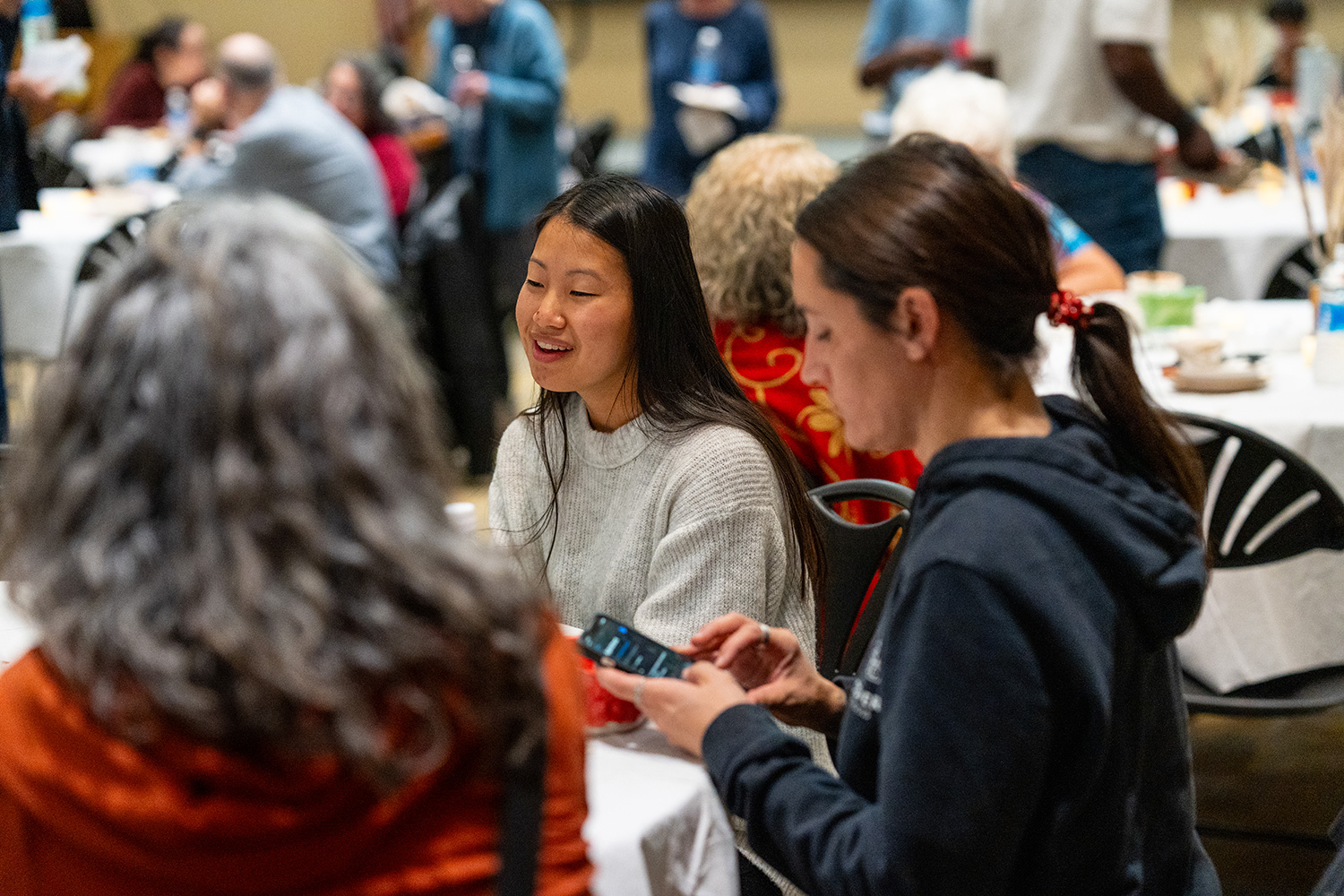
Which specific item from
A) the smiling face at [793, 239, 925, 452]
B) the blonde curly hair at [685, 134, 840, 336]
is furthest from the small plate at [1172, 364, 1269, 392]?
the smiling face at [793, 239, 925, 452]

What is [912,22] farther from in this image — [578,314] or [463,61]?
[578,314]

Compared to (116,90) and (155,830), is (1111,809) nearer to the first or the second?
(155,830)

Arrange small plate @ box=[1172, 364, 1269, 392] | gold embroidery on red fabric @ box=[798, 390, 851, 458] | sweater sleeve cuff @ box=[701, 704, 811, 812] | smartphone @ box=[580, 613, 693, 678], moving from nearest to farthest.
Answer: sweater sleeve cuff @ box=[701, 704, 811, 812], smartphone @ box=[580, 613, 693, 678], gold embroidery on red fabric @ box=[798, 390, 851, 458], small plate @ box=[1172, 364, 1269, 392]

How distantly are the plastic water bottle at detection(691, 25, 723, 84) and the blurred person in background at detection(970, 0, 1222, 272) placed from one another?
1599 millimetres

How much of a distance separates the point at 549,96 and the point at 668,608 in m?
3.97

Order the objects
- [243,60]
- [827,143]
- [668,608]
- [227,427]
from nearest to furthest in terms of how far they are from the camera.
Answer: [227,427]
[668,608]
[243,60]
[827,143]

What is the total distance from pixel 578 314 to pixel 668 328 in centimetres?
11

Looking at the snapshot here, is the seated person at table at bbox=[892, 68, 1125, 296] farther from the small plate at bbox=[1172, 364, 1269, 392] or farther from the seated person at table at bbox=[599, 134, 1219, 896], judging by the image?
the seated person at table at bbox=[599, 134, 1219, 896]

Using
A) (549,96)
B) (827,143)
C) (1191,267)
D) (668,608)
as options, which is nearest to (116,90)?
(549,96)

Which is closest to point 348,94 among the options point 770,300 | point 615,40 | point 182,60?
point 182,60

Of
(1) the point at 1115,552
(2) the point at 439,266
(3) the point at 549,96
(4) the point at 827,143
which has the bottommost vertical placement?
(4) the point at 827,143

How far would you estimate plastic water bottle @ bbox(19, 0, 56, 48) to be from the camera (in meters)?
4.39

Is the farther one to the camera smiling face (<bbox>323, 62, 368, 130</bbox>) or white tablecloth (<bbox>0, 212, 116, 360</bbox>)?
smiling face (<bbox>323, 62, 368, 130</bbox>)

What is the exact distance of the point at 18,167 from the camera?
3936 millimetres
